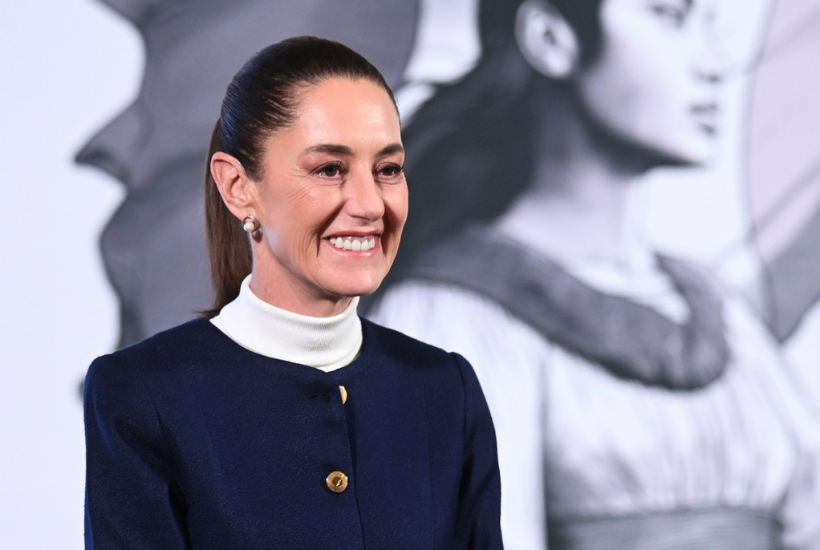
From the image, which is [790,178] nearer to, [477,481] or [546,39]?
[546,39]

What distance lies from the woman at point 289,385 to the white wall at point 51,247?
37.2 inches

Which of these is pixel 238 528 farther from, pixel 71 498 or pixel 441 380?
pixel 71 498

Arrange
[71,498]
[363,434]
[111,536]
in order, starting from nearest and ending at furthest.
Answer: [111,536] < [363,434] < [71,498]

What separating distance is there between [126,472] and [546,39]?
1712 mm

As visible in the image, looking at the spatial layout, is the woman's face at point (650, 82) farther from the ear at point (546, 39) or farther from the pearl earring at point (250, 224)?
the pearl earring at point (250, 224)

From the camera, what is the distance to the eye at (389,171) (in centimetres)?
119

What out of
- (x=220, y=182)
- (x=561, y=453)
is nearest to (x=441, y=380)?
(x=220, y=182)

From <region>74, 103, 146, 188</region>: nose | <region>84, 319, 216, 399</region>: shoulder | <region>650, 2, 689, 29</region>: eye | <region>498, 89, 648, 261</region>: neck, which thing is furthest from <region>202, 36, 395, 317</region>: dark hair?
<region>650, 2, 689, 29</region>: eye

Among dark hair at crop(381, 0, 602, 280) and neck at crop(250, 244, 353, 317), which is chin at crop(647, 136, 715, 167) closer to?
dark hair at crop(381, 0, 602, 280)

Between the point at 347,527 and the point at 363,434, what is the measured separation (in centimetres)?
13

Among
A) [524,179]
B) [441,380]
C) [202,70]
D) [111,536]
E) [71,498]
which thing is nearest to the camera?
[111,536]

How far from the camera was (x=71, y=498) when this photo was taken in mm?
2025

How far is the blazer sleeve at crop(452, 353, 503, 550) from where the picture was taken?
1.28 meters

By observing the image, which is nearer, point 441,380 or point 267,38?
point 441,380
